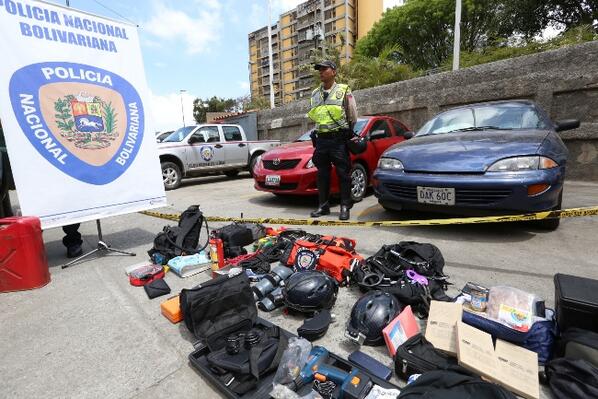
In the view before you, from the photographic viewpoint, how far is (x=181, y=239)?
10.6 ft

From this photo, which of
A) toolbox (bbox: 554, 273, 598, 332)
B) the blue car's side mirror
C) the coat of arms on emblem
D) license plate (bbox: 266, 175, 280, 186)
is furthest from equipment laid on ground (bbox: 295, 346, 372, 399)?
the blue car's side mirror

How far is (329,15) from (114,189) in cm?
7253

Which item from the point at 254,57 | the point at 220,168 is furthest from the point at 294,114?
the point at 254,57

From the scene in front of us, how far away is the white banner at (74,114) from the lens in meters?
2.75

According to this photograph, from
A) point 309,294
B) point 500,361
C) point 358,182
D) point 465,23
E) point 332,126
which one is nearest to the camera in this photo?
point 500,361

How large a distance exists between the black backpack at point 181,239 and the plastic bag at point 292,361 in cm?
191

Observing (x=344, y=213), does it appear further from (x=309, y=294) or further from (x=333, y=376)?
(x=333, y=376)

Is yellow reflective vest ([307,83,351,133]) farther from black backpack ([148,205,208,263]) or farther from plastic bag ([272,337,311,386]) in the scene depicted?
plastic bag ([272,337,311,386])

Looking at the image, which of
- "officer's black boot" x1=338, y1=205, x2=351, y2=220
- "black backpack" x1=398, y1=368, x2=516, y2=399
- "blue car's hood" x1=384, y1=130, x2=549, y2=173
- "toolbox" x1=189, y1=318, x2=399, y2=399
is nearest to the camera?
"black backpack" x1=398, y1=368, x2=516, y2=399

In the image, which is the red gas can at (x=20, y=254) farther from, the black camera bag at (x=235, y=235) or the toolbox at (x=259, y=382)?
the toolbox at (x=259, y=382)

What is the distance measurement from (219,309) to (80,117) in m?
2.56

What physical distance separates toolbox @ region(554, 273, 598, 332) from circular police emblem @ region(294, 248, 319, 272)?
60.7 inches

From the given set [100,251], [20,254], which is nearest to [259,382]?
[20,254]

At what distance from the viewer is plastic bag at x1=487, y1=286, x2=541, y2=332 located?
159cm
